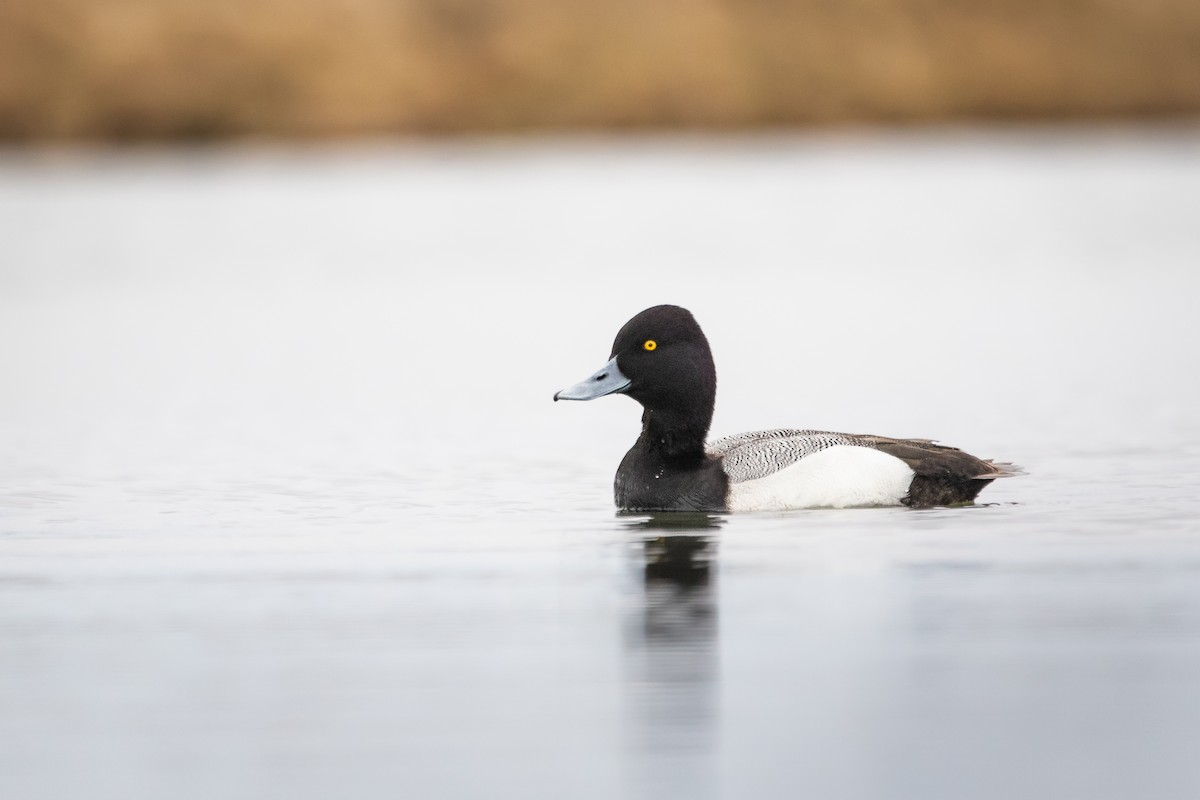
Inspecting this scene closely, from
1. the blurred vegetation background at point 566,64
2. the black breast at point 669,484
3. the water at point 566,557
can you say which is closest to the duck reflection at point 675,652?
the water at point 566,557

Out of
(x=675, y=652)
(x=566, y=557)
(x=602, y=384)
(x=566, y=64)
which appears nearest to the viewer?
(x=675, y=652)

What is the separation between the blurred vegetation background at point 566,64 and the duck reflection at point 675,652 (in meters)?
69.4

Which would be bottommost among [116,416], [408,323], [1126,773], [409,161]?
[1126,773]

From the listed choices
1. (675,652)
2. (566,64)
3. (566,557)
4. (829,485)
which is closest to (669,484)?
(829,485)

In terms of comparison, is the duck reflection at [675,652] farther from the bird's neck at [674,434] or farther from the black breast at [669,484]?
the bird's neck at [674,434]

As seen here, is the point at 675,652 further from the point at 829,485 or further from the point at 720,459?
the point at 720,459

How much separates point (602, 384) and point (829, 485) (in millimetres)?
1522

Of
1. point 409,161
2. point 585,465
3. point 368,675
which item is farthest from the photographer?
point 409,161

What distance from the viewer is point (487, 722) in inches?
294

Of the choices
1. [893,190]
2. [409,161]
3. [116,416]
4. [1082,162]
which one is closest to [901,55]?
[409,161]

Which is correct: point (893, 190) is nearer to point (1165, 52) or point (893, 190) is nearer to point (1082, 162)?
point (1082, 162)

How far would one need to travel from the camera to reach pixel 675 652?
8375mm

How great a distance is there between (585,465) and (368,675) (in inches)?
244

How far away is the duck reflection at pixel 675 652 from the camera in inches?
Answer: 282
